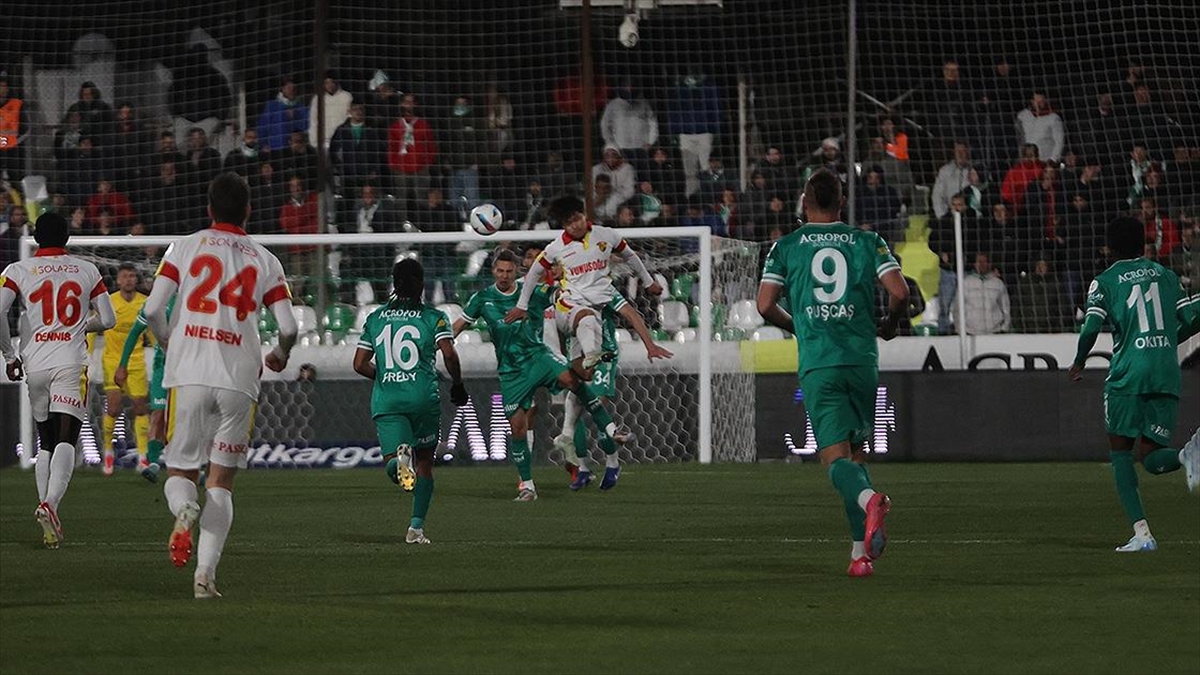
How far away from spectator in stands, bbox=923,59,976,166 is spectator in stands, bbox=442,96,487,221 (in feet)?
18.1

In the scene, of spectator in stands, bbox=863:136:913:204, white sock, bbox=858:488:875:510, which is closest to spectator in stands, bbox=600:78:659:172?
spectator in stands, bbox=863:136:913:204

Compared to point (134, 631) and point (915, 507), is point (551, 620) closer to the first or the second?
point (134, 631)

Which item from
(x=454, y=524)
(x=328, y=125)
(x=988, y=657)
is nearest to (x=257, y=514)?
(x=454, y=524)

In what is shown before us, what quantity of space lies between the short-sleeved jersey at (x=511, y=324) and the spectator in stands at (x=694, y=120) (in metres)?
6.99

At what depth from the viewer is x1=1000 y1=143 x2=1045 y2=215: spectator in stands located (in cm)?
2200

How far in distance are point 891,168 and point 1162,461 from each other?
40.2 feet

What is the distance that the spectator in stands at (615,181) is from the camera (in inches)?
898

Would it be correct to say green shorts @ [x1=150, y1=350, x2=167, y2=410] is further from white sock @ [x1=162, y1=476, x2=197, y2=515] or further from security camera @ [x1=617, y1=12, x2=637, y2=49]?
white sock @ [x1=162, y1=476, x2=197, y2=515]

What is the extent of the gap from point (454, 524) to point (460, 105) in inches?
474

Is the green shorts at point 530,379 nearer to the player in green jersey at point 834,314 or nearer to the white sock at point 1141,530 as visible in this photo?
the white sock at point 1141,530

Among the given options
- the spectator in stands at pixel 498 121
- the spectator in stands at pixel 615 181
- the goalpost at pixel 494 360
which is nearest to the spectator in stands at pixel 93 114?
the goalpost at pixel 494 360

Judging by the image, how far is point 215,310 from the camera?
26.1 ft

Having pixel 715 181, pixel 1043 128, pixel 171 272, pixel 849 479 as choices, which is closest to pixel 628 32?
pixel 715 181

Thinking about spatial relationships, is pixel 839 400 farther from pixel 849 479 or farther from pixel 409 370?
pixel 409 370
